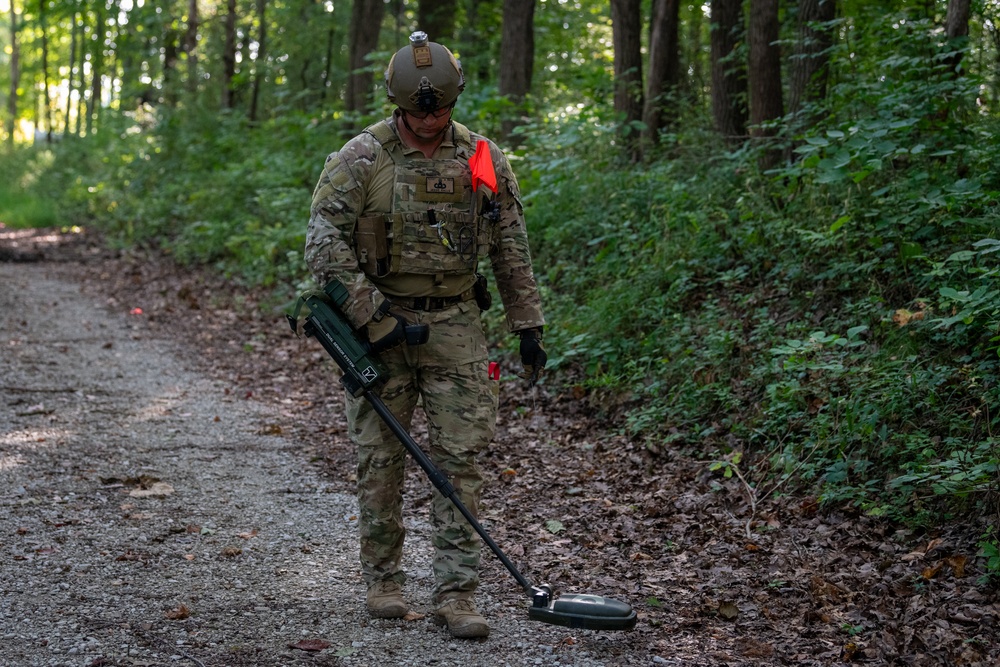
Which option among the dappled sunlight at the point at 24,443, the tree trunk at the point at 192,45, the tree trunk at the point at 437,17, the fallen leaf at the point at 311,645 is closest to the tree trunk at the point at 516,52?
the tree trunk at the point at 437,17

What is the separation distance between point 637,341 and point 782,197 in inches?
71.2

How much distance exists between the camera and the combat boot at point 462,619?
3.89 metres

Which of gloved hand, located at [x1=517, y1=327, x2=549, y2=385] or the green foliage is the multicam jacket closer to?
gloved hand, located at [x1=517, y1=327, x2=549, y2=385]

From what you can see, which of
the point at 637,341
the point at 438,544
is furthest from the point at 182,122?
the point at 438,544

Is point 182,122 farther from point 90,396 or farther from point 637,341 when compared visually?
point 637,341

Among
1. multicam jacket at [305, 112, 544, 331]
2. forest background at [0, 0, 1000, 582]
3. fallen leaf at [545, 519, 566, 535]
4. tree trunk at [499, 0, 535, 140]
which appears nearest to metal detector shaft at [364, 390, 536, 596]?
multicam jacket at [305, 112, 544, 331]

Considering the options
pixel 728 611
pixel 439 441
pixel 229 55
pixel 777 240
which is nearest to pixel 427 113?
pixel 439 441

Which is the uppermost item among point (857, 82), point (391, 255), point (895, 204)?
point (857, 82)

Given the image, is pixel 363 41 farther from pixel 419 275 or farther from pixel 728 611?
pixel 728 611

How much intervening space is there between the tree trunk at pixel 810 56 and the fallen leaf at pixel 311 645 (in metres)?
6.54

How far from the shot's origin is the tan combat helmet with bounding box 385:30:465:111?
393 cm

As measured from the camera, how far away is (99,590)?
4.22 meters

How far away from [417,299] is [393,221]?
1.17 ft

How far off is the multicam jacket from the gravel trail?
134cm
